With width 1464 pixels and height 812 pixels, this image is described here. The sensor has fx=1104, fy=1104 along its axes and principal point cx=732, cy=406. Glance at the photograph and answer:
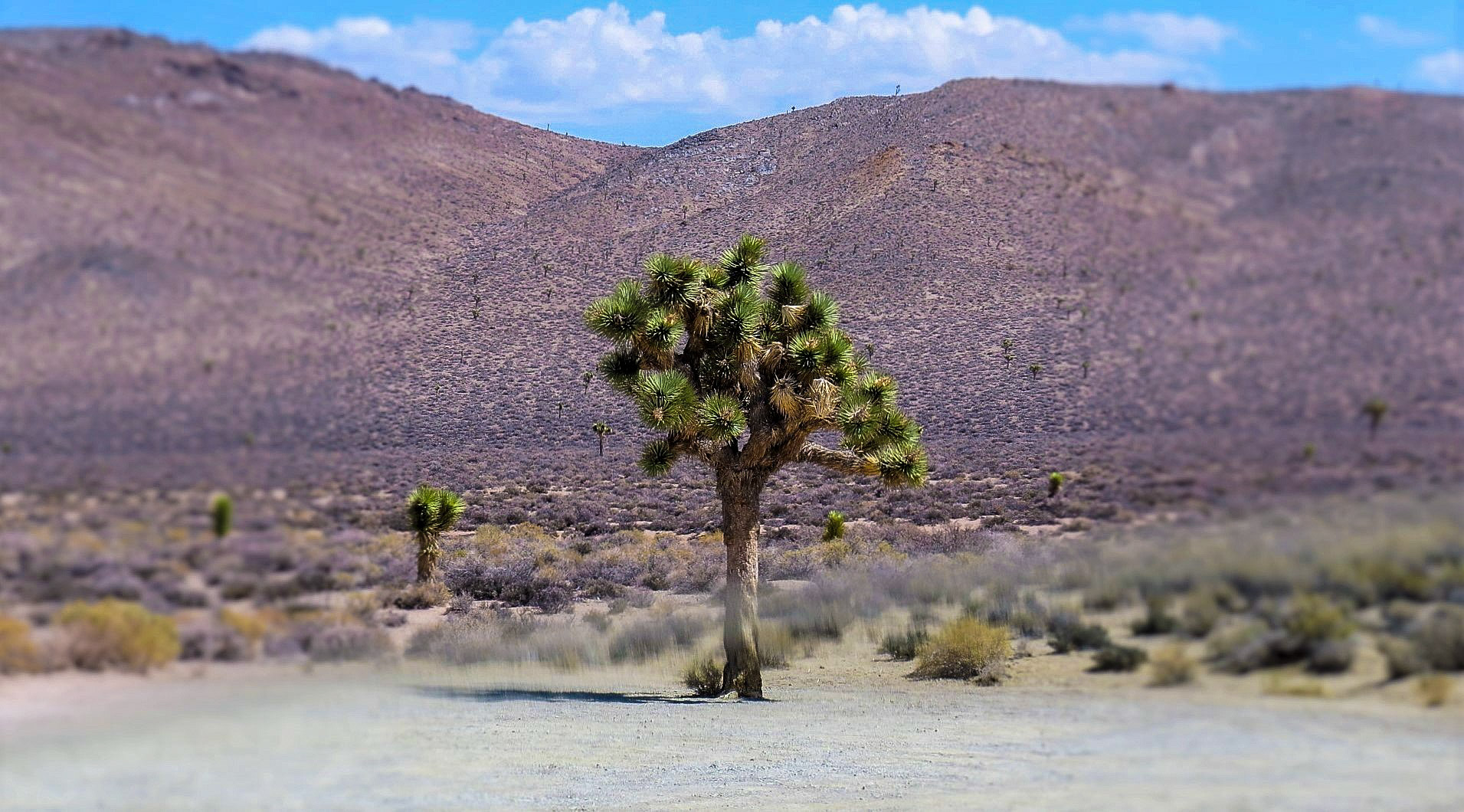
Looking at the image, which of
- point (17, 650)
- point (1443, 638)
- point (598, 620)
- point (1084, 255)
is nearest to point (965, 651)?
point (598, 620)

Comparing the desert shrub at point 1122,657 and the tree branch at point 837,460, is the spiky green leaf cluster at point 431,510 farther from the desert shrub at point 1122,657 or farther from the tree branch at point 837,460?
the desert shrub at point 1122,657

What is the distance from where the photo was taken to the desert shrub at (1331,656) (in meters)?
4.20

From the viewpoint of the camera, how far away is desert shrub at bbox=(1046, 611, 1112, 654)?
5.57 metres

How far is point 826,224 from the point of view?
6462 cm

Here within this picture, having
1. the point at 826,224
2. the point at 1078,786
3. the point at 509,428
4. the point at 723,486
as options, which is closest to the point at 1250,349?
the point at 1078,786

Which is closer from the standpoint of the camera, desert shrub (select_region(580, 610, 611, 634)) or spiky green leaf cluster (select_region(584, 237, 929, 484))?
spiky green leaf cluster (select_region(584, 237, 929, 484))

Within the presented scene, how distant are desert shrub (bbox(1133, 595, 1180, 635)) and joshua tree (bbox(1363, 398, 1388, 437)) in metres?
1.03

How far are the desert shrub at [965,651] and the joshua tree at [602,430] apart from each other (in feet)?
92.8

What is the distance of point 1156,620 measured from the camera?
4734 mm

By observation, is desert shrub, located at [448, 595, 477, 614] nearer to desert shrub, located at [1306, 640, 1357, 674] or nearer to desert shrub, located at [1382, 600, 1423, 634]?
desert shrub, located at [1306, 640, 1357, 674]

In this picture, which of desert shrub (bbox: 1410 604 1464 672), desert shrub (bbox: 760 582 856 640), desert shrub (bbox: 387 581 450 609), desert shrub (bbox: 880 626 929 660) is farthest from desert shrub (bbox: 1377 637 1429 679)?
desert shrub (bbox: 387 581 450 609)

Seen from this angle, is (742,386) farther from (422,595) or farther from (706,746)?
(422,595)

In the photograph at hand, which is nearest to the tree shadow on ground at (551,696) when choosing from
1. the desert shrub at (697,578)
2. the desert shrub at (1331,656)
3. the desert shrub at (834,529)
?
the desert shrub at (697,578)

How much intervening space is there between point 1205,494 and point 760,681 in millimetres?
15048
